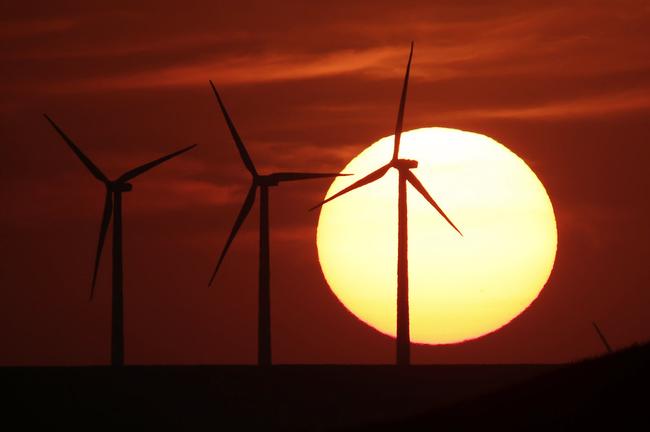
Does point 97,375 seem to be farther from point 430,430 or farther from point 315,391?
point 430,430

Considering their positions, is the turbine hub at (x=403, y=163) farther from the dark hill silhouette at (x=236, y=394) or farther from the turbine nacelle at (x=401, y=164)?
the dark hill silhouette at (x=236, y=394)

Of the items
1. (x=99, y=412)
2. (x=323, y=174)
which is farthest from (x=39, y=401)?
(x=323, y=174)

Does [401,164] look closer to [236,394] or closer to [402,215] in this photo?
[402,215]

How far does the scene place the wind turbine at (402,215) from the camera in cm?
11275

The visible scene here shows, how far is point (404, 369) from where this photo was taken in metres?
116

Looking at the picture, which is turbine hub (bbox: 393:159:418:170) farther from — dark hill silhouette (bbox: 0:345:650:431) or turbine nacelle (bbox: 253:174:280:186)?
dark hill silhouette (bbox: 0:345:650:431)

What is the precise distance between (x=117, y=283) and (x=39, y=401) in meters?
8.85

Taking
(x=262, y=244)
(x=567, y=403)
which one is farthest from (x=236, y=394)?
(x=567, y=403)

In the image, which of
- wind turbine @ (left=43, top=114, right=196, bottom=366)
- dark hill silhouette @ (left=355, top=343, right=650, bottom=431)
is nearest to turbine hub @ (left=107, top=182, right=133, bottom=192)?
wind turbine @ (left=43, top=114, right=196, bottom=366)

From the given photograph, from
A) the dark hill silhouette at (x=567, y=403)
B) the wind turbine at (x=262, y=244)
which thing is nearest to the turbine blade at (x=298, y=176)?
the wind turbine at (x=262, y=244)

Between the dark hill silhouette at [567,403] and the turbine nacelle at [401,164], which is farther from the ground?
the turbine nacelle at [401,164]

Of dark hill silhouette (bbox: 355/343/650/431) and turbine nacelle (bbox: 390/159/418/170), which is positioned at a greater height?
turbine nacelle (bbox: 390/159/418/170)

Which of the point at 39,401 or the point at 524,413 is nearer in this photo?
the point at 524,413

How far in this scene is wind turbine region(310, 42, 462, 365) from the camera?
113 m
